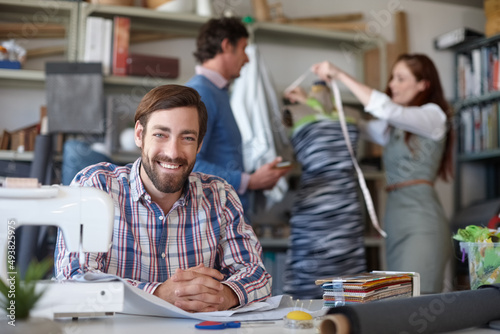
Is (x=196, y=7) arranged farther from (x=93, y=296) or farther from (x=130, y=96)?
(x=93, y=296)

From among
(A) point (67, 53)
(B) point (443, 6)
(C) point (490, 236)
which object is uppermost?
(B) point (443, 6)

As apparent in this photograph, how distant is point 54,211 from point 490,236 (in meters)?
0.95

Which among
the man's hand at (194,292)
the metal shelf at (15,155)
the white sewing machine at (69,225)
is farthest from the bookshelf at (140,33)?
the white sewing machine at (69,225)

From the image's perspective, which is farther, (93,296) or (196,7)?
(196,7)

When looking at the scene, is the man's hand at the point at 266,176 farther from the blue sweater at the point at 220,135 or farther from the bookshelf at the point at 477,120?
the bookshelf at the point at 477,120

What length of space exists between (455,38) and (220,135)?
2.23 meters

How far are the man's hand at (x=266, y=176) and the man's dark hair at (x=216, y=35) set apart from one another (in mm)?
Result: 510

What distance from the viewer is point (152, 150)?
1.53m

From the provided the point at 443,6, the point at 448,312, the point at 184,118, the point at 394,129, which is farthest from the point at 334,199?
the point at 443,6

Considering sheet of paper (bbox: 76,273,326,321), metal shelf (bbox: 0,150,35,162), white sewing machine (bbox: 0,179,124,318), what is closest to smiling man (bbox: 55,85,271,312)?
sheet of paper (bbox: 76,273,326,321)

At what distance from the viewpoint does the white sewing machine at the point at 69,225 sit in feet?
3.41

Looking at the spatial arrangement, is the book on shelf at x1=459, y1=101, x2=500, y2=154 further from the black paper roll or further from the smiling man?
the black paper roll

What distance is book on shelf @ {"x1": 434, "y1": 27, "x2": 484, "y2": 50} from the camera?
380 centimetres

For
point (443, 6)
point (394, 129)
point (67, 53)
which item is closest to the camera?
point (394, 129)
